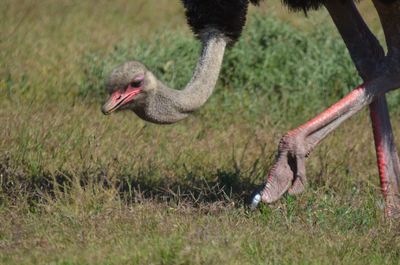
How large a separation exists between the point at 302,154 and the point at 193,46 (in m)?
3.57

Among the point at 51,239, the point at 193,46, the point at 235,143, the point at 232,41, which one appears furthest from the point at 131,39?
the point at 51,239

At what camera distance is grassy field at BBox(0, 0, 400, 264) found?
18.0ft

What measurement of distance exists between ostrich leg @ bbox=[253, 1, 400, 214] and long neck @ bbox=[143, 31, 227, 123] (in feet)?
1.64

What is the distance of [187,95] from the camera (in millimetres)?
6008

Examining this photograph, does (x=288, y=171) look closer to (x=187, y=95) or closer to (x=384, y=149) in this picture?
(x=187, y=95)

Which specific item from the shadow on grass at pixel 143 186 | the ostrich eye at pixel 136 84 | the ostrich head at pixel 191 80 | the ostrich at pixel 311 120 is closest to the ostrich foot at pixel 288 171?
the ostrich at pixel 311 120

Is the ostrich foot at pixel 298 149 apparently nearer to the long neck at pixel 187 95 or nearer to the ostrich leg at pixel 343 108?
the ostrich leg at pixel 343 108

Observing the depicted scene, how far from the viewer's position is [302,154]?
611 cm

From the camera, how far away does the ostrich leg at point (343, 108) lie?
609 centimetres

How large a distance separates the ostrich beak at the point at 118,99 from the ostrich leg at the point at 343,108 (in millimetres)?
836

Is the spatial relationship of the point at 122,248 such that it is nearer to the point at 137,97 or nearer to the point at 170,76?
the point at 137,97

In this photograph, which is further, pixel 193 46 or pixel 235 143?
pixel 193 46

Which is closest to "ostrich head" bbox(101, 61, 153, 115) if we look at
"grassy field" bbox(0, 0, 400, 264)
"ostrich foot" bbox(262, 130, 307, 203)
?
"grassy field" bbox(0, 0, 400, 264)

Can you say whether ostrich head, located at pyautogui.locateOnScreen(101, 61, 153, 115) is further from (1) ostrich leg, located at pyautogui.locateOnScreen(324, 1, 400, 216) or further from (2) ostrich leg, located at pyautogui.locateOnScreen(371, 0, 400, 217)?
(2) ostrich leg, located at pyautogui.locateOnScreen(371, 0, 400, 217)
